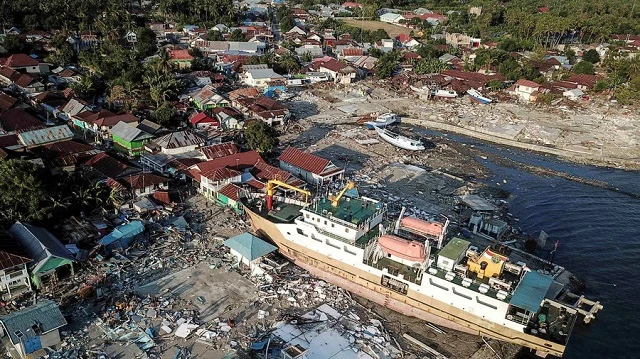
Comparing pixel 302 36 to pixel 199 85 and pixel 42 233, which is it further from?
pixel 42 233

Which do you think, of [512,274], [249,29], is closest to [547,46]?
[249,29]

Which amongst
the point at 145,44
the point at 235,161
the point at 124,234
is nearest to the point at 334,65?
the point at 145,44

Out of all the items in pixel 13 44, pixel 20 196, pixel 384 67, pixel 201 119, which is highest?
pixel 20 196

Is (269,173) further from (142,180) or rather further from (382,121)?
(382,121)

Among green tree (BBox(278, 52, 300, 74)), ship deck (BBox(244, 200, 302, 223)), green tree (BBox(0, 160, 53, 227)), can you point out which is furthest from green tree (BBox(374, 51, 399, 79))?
green tree (BBox(0, 160, 53, 227))

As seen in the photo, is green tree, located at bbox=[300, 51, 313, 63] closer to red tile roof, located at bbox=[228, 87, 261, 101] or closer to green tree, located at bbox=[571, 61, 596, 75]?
red tile roof, located at bbox=[228, 87, 261, 101]
